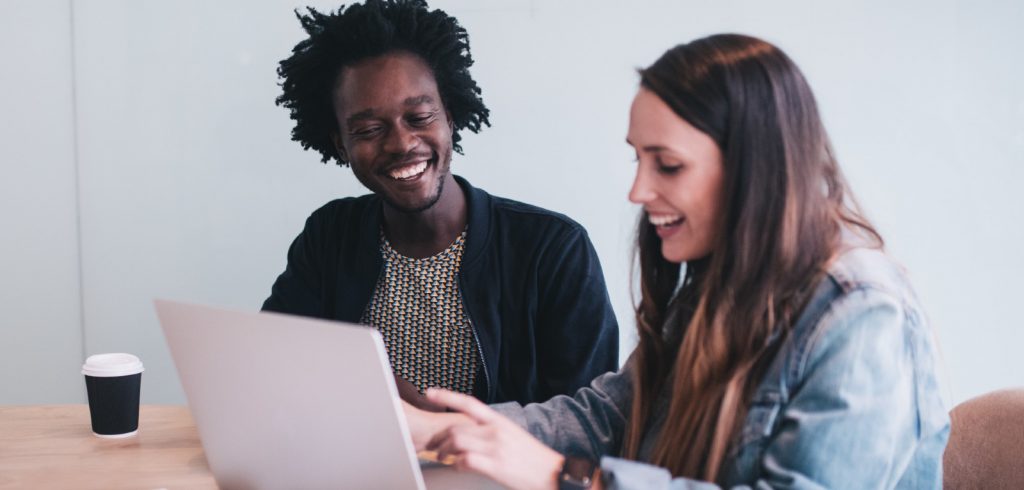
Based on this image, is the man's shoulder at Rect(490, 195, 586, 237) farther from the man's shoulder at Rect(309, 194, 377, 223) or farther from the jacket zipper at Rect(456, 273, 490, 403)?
the man's shoulder at Rect(309, 194, 377, 223)

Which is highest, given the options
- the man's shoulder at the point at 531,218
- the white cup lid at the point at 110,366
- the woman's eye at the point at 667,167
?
the woman's eye at the point at 667,167

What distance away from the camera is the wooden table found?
1.13 meters

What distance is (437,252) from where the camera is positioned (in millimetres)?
1690

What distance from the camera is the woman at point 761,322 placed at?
2.88 feet

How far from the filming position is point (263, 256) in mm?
2256

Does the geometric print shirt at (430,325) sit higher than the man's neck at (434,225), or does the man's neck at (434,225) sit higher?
the man's neck at (434,225)

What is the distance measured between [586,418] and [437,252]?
0.56 meters

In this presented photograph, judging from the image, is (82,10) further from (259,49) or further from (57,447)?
(57,447)

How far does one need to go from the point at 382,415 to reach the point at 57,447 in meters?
0.66

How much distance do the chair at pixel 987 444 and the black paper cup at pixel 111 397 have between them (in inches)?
43.0

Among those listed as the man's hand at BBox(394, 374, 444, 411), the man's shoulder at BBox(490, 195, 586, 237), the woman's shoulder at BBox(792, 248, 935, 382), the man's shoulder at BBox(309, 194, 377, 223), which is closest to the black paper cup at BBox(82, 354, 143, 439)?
the man's hand at BBox(394, 374, 444, 411)

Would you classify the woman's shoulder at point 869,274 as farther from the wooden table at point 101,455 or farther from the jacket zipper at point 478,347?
the jacket zipper at point 478,347

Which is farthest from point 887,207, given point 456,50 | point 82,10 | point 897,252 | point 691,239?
point 82,10

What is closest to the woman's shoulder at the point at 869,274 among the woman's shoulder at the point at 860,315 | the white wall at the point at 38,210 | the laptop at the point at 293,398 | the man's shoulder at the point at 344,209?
the woman's shoulder at the point at 860,315
